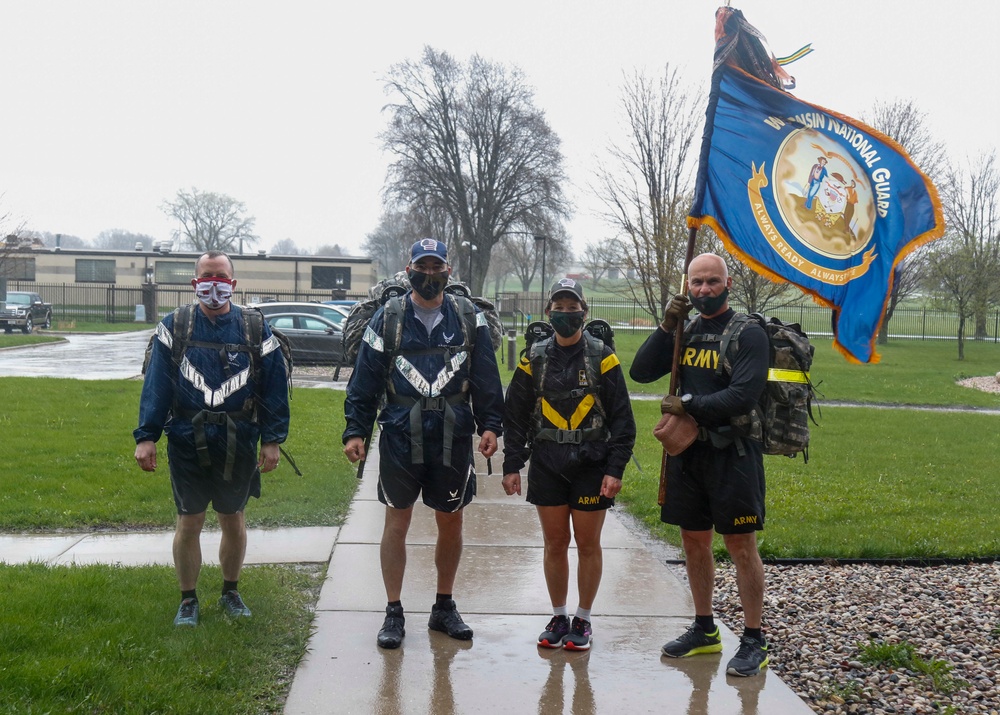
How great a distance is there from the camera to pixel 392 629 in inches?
187

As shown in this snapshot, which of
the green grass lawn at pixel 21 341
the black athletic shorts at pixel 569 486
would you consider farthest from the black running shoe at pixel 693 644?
the green grass lawn at pixel 21 341

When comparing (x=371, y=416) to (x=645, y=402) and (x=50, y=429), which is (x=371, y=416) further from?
(x=645, y=402)

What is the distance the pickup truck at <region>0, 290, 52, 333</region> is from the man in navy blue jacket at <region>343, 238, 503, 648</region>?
37394mm

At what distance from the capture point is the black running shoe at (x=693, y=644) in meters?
4.71

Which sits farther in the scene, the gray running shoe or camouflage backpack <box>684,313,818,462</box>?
the gray running shoe

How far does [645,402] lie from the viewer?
1678 cm

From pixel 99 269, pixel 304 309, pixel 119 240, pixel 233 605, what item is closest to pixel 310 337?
pixel 304 309

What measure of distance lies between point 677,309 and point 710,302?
165 mm

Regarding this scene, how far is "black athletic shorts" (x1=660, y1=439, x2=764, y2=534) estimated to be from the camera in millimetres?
4430

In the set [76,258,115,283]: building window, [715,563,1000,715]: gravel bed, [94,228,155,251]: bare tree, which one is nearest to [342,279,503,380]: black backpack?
[715,563,1000,715]: gravel bed

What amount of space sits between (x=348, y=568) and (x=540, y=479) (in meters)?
1.90

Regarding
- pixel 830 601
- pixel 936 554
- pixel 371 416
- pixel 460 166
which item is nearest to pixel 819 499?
pixel 936 554

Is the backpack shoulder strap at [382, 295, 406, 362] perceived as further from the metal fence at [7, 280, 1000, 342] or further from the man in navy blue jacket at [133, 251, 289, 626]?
the metal fence at [7, 280, 1000, 342]

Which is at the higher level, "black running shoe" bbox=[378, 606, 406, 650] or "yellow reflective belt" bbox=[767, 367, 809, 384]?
"yellow reflective belt" bbox=[767, 367, 809, 384]
